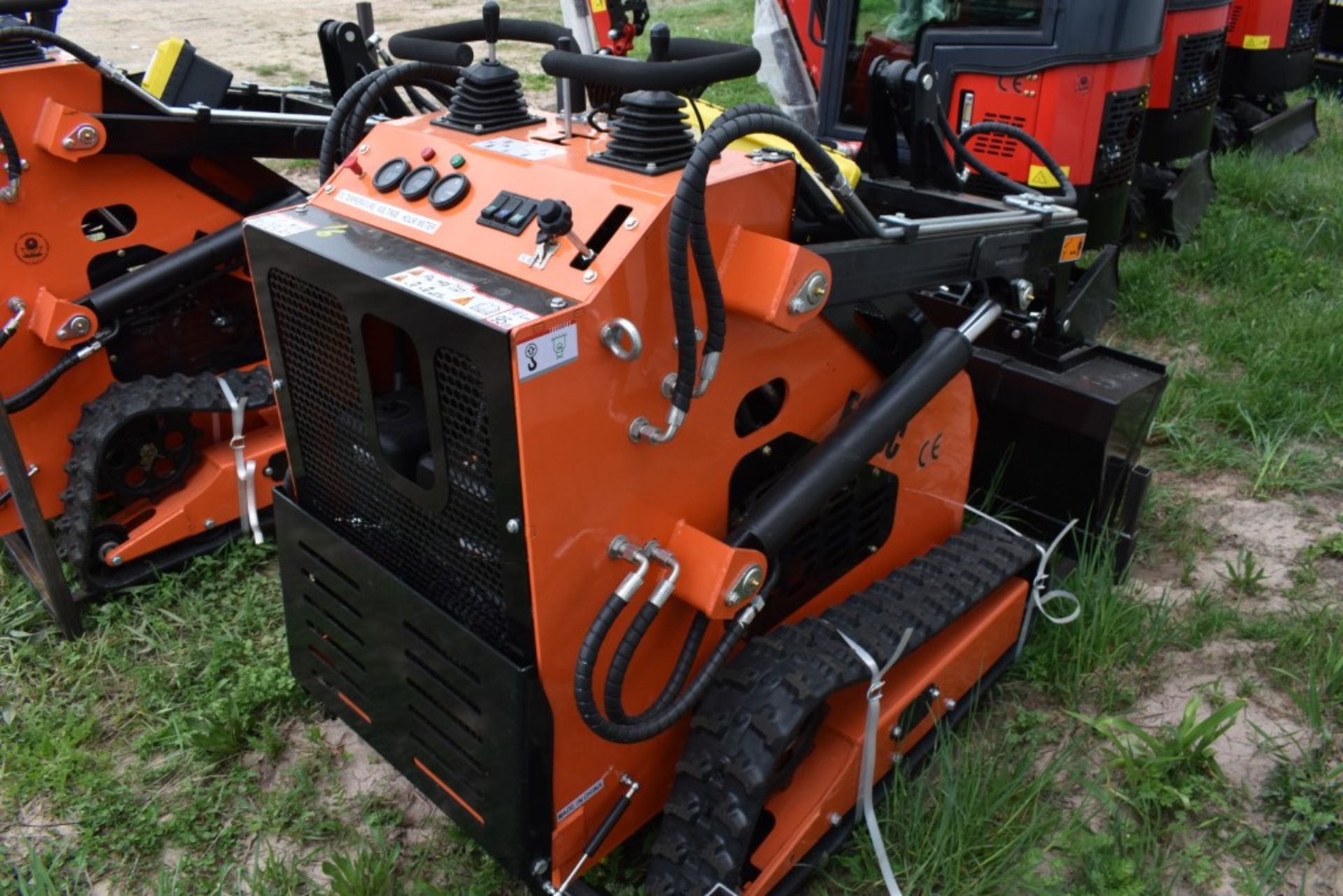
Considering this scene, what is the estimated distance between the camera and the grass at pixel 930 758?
2.26m

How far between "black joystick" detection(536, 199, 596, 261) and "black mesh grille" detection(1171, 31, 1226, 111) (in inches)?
175

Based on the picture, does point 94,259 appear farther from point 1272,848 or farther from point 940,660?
point 1272,848

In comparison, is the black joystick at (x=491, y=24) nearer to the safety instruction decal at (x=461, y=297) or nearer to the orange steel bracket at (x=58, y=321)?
the safety instruction decal at (x=461, y=297)

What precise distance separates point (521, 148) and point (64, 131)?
1.57m

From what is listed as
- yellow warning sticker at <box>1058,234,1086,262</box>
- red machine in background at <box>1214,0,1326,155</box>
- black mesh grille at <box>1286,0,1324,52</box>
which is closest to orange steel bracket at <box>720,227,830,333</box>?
yellow warning sticker at <box>1058,234,1086,262</box>

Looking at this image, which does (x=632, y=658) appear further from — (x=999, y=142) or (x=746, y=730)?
(x=999, y=142)

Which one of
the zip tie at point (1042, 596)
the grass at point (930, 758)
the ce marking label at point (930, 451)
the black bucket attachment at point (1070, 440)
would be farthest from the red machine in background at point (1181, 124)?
the ce marking label at point (930, 451)

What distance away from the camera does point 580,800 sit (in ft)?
6.57

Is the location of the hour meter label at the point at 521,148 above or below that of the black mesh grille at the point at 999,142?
above

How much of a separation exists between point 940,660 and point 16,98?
8.70 feet

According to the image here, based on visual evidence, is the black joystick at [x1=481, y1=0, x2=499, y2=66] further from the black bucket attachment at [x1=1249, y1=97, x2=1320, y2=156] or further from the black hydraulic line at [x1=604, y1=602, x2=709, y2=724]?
the black bucket attachment at [x1=1249, y1=97, x2=1320, y2=156]

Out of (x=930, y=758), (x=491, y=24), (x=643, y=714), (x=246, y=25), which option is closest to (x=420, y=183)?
(x=491, y=24)

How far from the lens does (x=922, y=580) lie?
2402mm

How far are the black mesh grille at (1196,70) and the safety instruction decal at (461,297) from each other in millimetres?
4547
